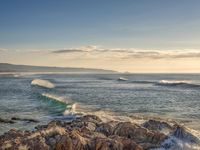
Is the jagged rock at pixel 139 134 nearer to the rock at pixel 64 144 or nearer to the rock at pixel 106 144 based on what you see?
the rock at pixel 106 144

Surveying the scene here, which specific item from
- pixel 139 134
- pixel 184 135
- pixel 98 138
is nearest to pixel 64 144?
pixel 98 138

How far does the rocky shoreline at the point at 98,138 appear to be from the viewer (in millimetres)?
14320

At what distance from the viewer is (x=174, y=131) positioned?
705 inches

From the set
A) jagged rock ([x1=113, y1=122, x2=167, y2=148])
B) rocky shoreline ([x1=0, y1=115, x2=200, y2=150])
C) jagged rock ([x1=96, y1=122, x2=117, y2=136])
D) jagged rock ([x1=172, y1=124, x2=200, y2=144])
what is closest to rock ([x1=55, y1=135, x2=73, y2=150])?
rocky shoreline ([x1=0, y1=115, x2=200, y2=150])

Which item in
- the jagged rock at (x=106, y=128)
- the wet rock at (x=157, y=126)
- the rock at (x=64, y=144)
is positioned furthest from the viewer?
the wet rock at (x=157, y=126)

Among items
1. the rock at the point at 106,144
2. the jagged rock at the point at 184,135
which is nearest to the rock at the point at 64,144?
the rock at the point at 106,144

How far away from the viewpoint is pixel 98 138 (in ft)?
49.3

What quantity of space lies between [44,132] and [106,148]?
10.5 ft

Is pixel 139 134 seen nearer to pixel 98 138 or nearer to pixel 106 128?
pixel 106 128

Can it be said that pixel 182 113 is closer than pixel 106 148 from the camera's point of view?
No

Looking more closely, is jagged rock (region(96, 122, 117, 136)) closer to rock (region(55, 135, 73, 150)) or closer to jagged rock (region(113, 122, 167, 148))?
jagged rock (region(113, 122, 167, 148))

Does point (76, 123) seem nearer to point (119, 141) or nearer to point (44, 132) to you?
point (44, 132)

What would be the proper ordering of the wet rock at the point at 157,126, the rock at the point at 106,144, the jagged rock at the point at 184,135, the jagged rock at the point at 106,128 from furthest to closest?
the wet rock at the point at 157,126, the jagged rock at the point at 106,128, the jagged rock at the point at 184,135, the rock at the point at 106,144

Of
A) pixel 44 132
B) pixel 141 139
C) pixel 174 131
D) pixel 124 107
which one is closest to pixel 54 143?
pixel 44 132
